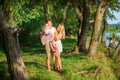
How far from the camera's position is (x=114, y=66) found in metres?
26.7

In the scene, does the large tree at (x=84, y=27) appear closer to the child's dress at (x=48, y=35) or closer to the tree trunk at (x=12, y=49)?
the child's dress at (x=48, y=35)

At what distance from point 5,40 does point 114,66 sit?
1168cm

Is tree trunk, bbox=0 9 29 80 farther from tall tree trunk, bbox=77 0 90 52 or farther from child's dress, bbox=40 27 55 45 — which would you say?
tall tree trunk, bbox=77 0 90 52

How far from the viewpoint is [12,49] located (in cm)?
1652

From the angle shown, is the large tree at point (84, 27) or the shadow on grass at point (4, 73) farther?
the large tree at point (84, 27)

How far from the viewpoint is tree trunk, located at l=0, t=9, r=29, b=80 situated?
16406mm

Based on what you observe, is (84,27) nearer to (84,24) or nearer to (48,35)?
(84,24)

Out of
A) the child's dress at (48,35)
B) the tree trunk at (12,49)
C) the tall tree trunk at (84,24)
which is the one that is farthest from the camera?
the tall tree trunk at (84,24)

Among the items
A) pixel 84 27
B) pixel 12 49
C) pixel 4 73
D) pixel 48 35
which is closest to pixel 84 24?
pixel 84 27

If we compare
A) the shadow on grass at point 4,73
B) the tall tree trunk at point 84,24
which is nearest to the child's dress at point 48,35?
the shadow on grass at point 4,73

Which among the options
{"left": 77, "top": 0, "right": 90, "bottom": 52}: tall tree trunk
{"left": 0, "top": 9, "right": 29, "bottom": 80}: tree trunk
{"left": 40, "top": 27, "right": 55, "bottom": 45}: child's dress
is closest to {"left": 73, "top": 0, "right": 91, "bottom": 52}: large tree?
{"left": 77, "top": 0, "right": 90, "bottom": 52}: tall tree trunk

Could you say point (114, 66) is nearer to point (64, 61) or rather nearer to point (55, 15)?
point (64, 61)

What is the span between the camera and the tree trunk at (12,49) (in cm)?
1641

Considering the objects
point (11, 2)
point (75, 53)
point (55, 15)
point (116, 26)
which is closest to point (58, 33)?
point (75, 53)
